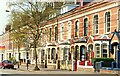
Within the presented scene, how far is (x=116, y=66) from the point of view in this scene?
33188mm

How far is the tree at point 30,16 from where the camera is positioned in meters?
41.4

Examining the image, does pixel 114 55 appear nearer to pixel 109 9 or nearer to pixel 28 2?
pixel 109 9

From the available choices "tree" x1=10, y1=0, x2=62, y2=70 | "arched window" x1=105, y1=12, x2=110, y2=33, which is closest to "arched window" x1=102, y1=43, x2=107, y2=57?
→ "arched window" x1=105, y1=12, x2=110, y2=33

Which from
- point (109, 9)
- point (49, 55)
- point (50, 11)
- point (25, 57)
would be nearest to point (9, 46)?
point (25, 57)

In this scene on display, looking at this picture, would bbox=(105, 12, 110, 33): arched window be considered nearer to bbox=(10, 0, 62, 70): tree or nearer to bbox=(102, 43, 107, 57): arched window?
bbox=(102, 43, 107, 57): arched window

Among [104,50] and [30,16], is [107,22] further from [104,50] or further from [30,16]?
[30,16]

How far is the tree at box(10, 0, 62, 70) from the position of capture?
136ft

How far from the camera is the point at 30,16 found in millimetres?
42094

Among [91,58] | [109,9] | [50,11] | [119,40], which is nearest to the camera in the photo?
[119,40]

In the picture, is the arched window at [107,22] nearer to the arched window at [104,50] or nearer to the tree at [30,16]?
the arched window at [104,50]

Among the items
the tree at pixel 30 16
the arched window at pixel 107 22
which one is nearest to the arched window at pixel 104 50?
the arched window at pixel 107 22

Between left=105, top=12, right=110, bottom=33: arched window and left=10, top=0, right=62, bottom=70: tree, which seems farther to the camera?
left=10, top=0, right=62, bottom=70: tree

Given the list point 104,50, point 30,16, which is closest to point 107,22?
point 104,50

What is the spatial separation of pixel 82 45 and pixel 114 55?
23.3 feet
